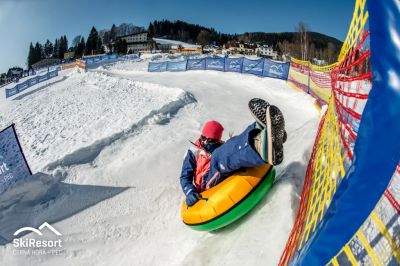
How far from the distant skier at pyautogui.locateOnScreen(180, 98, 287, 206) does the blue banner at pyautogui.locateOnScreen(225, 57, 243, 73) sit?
1399cm

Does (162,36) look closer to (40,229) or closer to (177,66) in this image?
(177,66)

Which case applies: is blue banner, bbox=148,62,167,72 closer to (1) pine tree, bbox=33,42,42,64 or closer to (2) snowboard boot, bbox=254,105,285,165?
(2) snowboard boot, bbox=254,105,285,165

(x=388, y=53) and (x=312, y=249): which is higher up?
(x=388, y=53)

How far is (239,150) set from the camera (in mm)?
2867

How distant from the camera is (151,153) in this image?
729cm

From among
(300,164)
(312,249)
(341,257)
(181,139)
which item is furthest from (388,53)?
(181,139)

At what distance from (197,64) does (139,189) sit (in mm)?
15350

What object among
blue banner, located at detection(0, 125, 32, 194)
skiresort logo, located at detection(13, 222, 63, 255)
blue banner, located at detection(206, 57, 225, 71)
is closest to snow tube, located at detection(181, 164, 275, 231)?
skiresort logo, located at detection(13, 222, 63, 255)

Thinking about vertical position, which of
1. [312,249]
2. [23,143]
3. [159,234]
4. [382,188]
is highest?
[382,188]

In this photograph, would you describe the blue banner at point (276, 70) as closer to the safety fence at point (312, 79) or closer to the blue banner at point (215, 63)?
the safety fence at point (312, 79)

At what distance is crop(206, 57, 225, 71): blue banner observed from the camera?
1900 centimetres

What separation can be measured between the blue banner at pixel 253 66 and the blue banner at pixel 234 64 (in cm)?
35

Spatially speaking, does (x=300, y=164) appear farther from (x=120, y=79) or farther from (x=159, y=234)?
(x=120, y=79)

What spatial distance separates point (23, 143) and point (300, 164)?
31.9 ft
